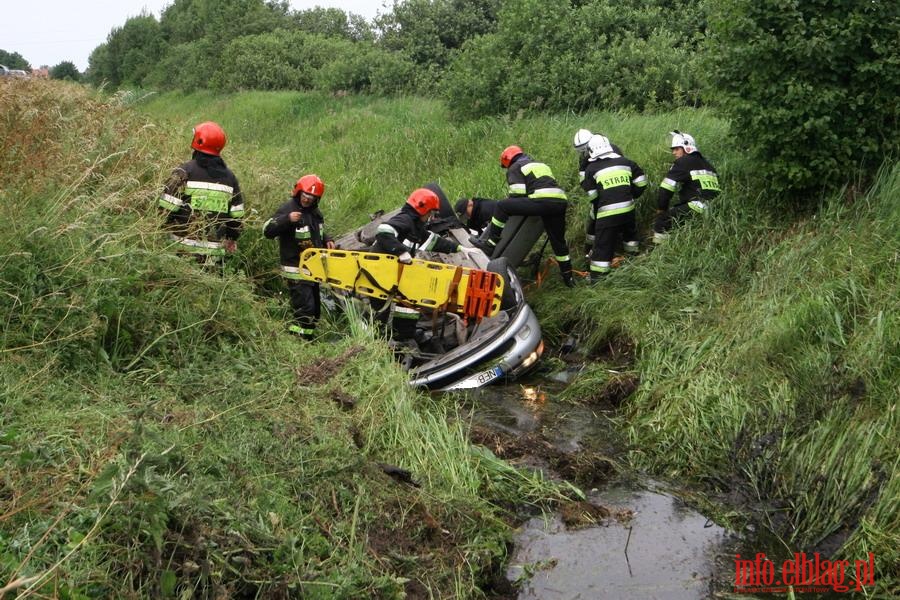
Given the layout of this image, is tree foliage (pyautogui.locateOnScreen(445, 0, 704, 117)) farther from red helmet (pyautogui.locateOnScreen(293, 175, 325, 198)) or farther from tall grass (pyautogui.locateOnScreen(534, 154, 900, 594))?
red helmet (pyautogui.locateOnScreen(293, 175, 325, 198))

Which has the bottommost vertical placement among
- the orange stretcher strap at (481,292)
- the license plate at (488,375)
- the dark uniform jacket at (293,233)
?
the license plate at (488,375)

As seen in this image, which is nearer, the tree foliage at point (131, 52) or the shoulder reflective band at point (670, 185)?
the shoulder reflective band at point (670, 185)

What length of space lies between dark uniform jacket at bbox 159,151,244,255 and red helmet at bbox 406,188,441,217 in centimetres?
165

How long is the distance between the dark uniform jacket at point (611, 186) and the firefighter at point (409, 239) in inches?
78.9

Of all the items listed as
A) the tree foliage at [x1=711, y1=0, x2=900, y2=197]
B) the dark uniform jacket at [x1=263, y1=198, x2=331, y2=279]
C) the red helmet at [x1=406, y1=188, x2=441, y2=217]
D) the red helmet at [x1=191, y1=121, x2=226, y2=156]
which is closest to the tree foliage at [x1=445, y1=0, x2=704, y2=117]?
the tree foliage at [x1=711, y1=0, x2=900, y2=197]

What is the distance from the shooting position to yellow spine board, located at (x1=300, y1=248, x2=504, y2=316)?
8094 mm

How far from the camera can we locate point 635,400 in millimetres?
7605

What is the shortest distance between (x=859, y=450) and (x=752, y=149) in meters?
4.08

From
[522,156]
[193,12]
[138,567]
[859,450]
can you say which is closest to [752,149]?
[522,156]

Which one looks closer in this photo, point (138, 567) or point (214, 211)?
point (138, 567)

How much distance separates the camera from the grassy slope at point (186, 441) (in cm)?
362

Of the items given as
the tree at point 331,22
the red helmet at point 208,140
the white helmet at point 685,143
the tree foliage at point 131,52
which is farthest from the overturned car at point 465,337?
the tree foliage at point 131,52

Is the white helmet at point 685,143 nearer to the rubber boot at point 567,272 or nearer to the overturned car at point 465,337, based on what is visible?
the rubber boot at point 567,272

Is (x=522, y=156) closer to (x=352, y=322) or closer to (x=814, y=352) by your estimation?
(x=352, y=322)
